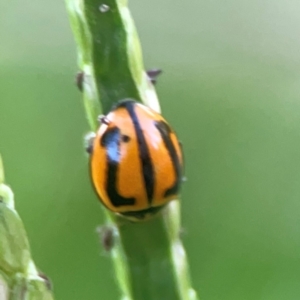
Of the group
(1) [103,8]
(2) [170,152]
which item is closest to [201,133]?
(2) [170,152]

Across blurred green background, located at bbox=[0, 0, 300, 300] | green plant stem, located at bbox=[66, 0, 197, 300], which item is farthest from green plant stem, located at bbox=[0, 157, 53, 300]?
blurred green background, located at bbox=[0, 0, 300, 300]

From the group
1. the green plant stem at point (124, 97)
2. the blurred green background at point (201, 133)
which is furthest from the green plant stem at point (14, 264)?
the blurred green background at point (201, 133)

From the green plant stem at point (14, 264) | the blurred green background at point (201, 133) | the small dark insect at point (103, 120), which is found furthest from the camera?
the blurred green background at point (201, 133)

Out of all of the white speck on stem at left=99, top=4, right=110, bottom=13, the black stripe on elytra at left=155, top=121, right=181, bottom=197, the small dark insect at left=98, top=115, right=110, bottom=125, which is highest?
the white speck on stem at left=99, top=4, right=110, bottom=13

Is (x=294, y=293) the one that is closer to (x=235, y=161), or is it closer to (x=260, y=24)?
(x=235, y=161)

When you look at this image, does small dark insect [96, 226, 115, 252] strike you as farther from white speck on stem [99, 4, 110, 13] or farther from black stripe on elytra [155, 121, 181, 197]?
white speck on stem [99, 4, 110, 13]

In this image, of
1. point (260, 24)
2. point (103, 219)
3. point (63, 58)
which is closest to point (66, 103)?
point (63, 58)

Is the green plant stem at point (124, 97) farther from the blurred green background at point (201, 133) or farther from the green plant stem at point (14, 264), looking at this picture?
the blurred green background at point (201, 133)

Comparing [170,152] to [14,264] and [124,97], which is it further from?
[14,264]
